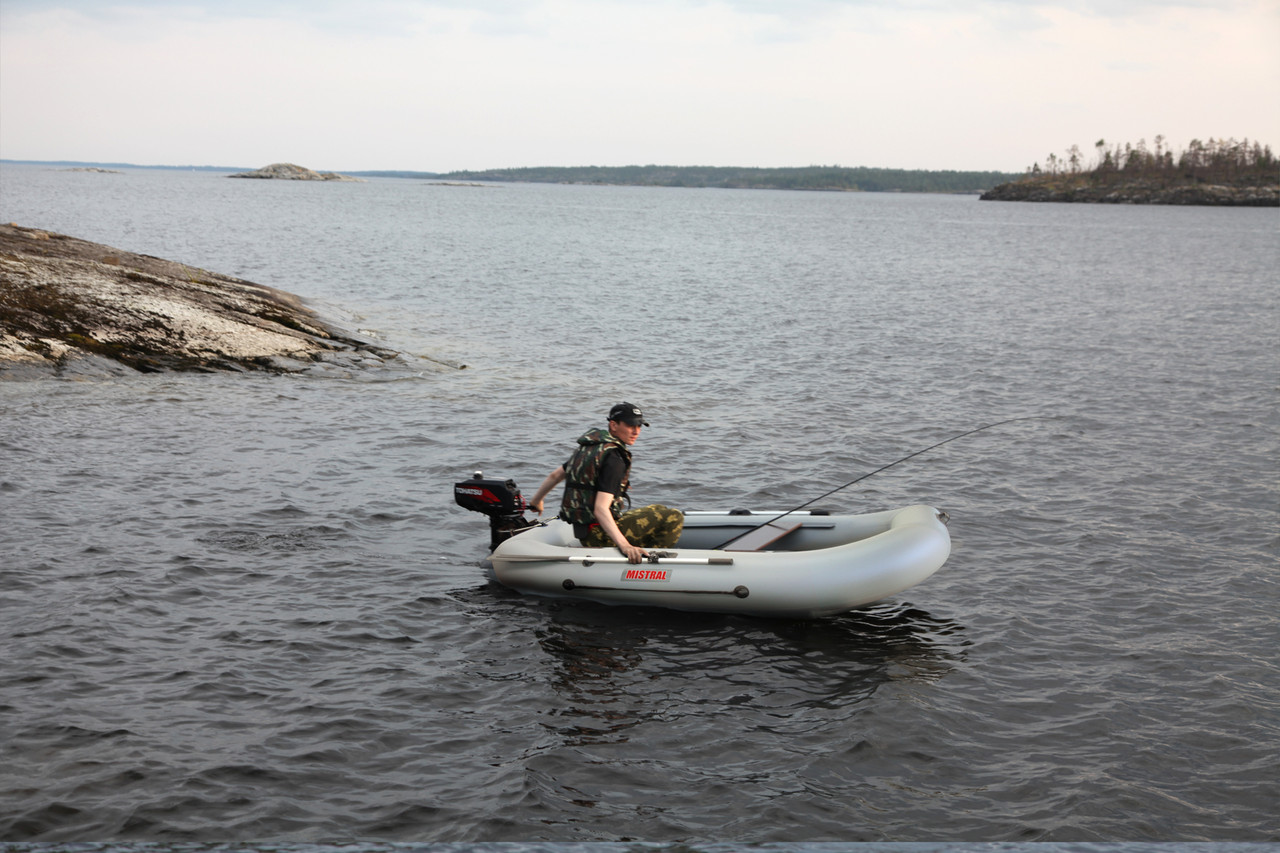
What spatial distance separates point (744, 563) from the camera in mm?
8281

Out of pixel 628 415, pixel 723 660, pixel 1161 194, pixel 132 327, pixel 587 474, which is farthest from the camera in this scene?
pixel 1161 194

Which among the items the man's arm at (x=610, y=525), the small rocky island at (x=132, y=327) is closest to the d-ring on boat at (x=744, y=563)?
the man's arm at (x=610, y=525)

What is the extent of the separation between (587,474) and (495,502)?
1282 millimetres

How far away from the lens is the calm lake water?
19.0 ft

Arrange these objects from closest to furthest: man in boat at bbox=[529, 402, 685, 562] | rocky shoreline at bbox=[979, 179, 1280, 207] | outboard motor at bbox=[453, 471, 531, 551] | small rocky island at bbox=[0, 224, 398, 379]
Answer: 1. man in boat at bbox=[529, 402, 685, 562]
2. outboard motor at bbox=[453, 471, 531, 551]
3. small rocky island at bbox=[0, 224, 398, 379]
4. rocky shoreline at bbox=[979, 179, 1280, 207]

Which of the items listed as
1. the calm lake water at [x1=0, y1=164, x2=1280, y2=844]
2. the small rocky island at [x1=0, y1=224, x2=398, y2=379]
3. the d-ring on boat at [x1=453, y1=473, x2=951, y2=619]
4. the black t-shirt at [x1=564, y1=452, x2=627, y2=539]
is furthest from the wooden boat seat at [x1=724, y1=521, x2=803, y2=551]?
the small rocky island at [x1=0, y1=224, x2=398, y2=379]

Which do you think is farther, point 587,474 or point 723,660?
point 587,474

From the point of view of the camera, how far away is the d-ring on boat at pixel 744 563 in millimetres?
8125

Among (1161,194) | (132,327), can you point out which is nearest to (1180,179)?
(1161,194)

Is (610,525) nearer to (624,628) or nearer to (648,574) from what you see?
(648,574)

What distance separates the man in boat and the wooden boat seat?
55cm

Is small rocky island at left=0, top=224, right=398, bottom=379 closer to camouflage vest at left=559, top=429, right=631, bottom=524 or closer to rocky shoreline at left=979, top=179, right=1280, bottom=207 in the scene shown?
camouflage vest at left=559, top=429, right=631, bottom=524

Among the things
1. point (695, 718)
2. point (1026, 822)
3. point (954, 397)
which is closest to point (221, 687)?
point (695, 718)

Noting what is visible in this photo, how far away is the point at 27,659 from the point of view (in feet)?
23.5
